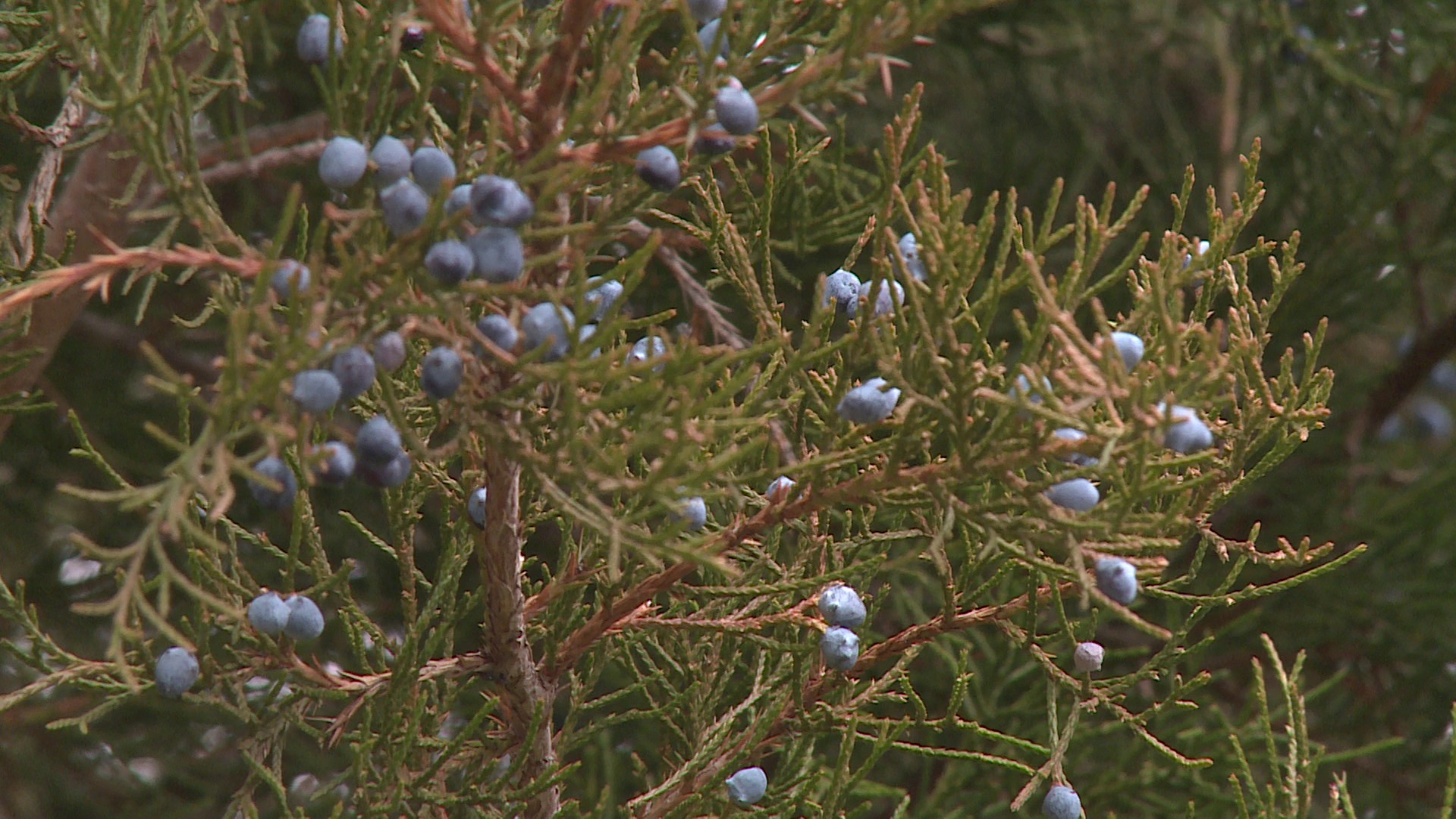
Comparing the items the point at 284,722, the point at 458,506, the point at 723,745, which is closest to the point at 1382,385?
the point at 723,745

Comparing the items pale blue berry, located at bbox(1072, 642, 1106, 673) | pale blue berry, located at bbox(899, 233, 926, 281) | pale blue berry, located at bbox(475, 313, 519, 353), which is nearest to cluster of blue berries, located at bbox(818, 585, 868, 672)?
pale blue berry, located at bbox(1072, 642, 1106, 673)

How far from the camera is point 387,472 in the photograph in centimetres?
95

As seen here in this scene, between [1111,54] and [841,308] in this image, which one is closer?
[841,308]

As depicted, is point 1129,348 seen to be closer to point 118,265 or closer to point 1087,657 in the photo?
point 1087,657

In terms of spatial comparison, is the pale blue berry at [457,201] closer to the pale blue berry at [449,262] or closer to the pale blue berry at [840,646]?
the pale blue berry at [449,262]

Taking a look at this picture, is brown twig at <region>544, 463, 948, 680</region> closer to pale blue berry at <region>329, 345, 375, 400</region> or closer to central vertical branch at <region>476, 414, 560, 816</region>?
central vertical branch at <region>476, 414, 560, 816</region>

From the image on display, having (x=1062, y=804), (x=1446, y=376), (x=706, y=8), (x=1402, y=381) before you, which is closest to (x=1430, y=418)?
(x=1446, y=376)

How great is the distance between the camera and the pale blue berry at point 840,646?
1.22 metres

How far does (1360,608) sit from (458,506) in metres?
1.76

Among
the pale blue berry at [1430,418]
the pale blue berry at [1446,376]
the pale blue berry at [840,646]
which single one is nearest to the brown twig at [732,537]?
the pale blue berry at [840,646]

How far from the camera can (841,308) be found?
48.3 inches

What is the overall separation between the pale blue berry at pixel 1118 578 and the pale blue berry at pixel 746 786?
42 centimetres

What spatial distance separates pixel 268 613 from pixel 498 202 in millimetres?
478

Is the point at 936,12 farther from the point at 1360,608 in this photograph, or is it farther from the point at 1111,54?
the point at 1111,54
